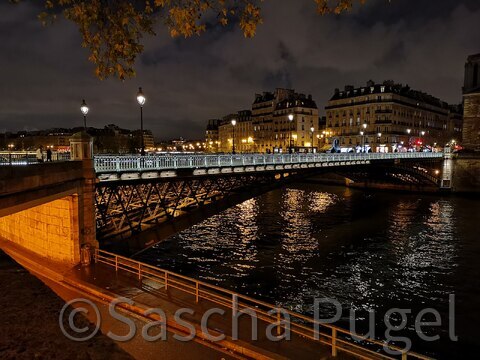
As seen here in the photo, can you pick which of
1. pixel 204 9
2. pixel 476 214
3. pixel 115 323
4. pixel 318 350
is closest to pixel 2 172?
pixel 115 323

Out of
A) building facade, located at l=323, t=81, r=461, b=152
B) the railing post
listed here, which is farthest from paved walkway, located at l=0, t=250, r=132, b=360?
building facade, located at l=323, t=81, r=461, b=152

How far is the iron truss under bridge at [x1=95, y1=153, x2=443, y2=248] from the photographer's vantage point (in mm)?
20719

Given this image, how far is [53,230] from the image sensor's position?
17.5m

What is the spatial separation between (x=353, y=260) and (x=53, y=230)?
20.1 m

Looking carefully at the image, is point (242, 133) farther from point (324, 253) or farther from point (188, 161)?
point (188, 161)

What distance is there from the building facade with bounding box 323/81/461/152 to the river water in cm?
5429

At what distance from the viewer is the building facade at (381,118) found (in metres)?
99.1

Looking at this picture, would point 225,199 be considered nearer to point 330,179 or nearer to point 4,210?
point 4,210

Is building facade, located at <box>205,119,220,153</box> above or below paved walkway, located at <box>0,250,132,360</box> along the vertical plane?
above

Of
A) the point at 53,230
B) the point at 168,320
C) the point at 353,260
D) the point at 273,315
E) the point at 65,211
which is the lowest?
the point at 353,260

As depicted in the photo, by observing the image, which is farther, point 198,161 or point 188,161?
point 198,161

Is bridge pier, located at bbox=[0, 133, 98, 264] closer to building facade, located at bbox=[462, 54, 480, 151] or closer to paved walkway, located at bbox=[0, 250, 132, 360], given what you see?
paved walkway, located at bbox=[0, 250, 132, 360]

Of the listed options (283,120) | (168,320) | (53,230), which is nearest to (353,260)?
(168,320)

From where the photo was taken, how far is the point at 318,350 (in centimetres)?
970
